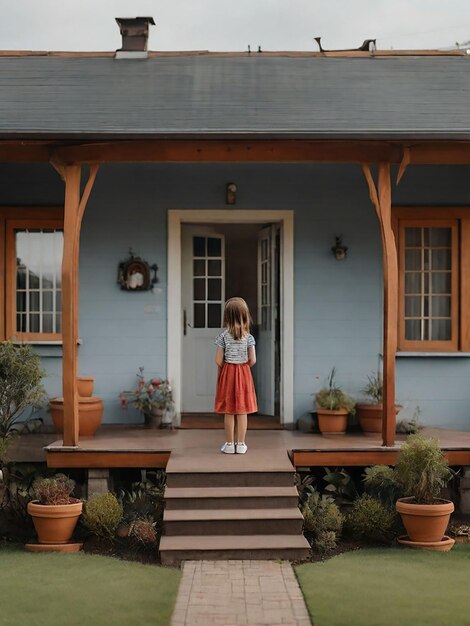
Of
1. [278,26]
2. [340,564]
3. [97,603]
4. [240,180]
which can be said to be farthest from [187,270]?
[278,26]

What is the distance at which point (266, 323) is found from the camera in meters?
11.0

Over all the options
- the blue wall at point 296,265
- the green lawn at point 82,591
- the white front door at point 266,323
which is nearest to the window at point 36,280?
the blue wall at point 296,265

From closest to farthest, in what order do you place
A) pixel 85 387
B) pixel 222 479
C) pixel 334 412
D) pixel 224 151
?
pixel 222 479
pixel 224 151
pixel 334 412
pixel 85 387

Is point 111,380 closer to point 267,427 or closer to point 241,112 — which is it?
point 267,427

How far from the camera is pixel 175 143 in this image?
28.9 feet

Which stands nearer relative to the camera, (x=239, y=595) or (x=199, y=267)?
(x=239, y=595)

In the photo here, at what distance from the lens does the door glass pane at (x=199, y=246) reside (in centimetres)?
1107

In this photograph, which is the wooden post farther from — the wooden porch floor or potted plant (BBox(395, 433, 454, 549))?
potted plant (BBox(395, 433, 454, 549))

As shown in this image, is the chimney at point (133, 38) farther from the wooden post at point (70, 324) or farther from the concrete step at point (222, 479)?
the concrete step at point (222, 479)

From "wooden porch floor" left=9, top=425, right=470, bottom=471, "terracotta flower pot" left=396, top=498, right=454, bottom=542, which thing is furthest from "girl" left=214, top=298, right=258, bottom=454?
"terracotta flower pot" left=396, top=498, right=454, bottom=542

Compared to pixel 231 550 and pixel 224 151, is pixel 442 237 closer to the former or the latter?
pixel 224 151

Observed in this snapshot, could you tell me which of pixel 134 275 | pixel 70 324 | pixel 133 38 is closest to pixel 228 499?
pixel 70 324

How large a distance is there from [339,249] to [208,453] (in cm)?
287

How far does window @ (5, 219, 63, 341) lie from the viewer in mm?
10508
